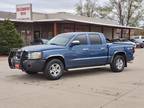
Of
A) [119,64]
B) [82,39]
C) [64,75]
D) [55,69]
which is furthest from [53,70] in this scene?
[119,64]

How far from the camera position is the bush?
26.0 meters

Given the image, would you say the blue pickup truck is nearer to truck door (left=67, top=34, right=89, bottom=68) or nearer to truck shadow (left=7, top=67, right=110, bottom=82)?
truck door (left=67, top=34, right=89, bottom=68)

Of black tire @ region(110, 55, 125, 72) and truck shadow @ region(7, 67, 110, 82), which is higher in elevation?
black tire @ region(110, 55, 125, 72)

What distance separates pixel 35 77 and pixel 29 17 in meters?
24.4

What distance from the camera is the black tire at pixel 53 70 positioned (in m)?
11.6

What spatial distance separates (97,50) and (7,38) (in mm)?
14515

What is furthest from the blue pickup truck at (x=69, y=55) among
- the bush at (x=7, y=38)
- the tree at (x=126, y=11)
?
the tree at (x=126, y=11)

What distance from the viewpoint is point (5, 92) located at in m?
9.24

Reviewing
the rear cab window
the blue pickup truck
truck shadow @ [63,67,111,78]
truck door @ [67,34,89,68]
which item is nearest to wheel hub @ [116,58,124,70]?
the blue pickup truck

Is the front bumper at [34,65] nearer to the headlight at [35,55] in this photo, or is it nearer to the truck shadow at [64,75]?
the headlight at [35,55]

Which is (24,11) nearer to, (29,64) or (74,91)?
(29,64)

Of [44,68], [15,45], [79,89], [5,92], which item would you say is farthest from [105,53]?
[15,45]

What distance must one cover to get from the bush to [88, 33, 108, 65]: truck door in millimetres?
13921

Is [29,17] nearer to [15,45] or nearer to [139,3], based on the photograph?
[15,45]
